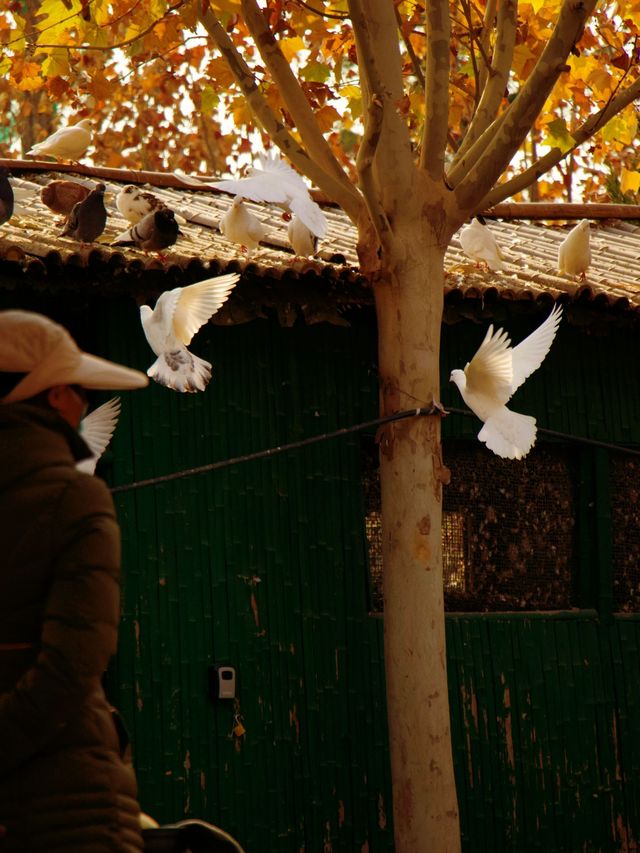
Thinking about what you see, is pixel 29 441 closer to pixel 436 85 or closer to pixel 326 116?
pixel 436 85

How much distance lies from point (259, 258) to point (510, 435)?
177 cm

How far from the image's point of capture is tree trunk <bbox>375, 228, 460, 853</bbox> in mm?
6379

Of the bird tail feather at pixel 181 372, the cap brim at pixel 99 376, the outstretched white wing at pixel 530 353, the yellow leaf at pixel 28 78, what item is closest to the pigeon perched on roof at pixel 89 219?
the bird tail feather at pixel 181 372

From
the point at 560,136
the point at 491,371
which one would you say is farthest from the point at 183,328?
the point at 560,136

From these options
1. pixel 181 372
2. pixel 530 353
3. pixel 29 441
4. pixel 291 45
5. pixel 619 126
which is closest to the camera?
pixel 29 441

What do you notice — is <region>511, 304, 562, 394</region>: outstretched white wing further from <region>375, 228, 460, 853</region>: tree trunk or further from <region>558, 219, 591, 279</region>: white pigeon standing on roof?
<region>558, 219, 591, 279</region>: white pigeon standing on roof

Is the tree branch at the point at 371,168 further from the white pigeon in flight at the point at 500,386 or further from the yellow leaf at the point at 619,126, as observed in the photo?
the yellow leaf at the point at 619,126

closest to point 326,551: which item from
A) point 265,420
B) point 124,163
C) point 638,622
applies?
point 265,420

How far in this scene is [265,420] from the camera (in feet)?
24.6

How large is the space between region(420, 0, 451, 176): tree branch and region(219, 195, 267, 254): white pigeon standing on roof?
4.42 feet

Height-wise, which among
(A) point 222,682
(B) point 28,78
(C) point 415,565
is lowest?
(A) point 222,682

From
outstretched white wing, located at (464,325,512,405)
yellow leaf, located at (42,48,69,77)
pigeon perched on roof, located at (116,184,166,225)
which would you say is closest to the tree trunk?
outstretched white wing, located at (464,325,512,405)

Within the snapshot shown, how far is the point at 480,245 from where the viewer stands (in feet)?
27.2

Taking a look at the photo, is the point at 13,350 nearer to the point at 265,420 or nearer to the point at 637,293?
the point at 265,420
